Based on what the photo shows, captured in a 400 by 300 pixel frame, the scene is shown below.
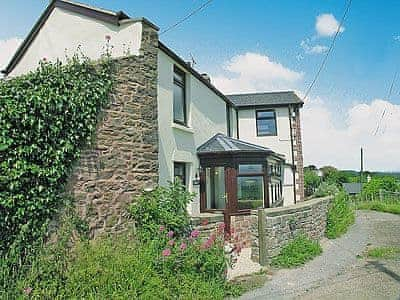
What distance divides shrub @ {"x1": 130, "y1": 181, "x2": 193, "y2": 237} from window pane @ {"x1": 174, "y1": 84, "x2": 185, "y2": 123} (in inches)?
150

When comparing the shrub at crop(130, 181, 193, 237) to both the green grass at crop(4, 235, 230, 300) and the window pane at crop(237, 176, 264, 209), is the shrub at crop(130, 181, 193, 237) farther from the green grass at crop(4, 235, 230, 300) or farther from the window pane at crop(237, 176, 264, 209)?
the window pane at crop(237, 176, 264, 209)

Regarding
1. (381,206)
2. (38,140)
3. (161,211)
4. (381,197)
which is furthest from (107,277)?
(381,197)

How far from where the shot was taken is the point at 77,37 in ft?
30.8

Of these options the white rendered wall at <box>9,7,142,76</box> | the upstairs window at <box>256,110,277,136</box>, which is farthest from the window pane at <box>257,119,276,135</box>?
the white rendered wall at <box>9,7,142,76</box>

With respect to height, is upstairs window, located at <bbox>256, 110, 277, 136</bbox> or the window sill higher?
upstairs window, located at <bbox>256, 110, 277, 136</bbox>

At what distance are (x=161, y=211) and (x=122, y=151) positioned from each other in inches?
59.9

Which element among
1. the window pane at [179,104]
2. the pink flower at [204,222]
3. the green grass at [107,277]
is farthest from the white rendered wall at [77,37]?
the green grass at [107,277]

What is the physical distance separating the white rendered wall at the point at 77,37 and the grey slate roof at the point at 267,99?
Result: 12.2m

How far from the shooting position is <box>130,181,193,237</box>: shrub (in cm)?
748

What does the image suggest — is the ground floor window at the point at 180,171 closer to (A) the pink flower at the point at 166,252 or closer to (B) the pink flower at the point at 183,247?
(B) the pink flower at the point at 183,247

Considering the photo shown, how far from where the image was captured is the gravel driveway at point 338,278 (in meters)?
6.65

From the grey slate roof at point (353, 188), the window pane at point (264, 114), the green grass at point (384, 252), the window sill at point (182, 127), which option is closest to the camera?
the green grass at point (384, 252)

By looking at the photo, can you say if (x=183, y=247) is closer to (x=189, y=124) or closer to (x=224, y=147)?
(x=189, y=124)

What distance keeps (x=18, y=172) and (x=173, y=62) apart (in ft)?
21.2
